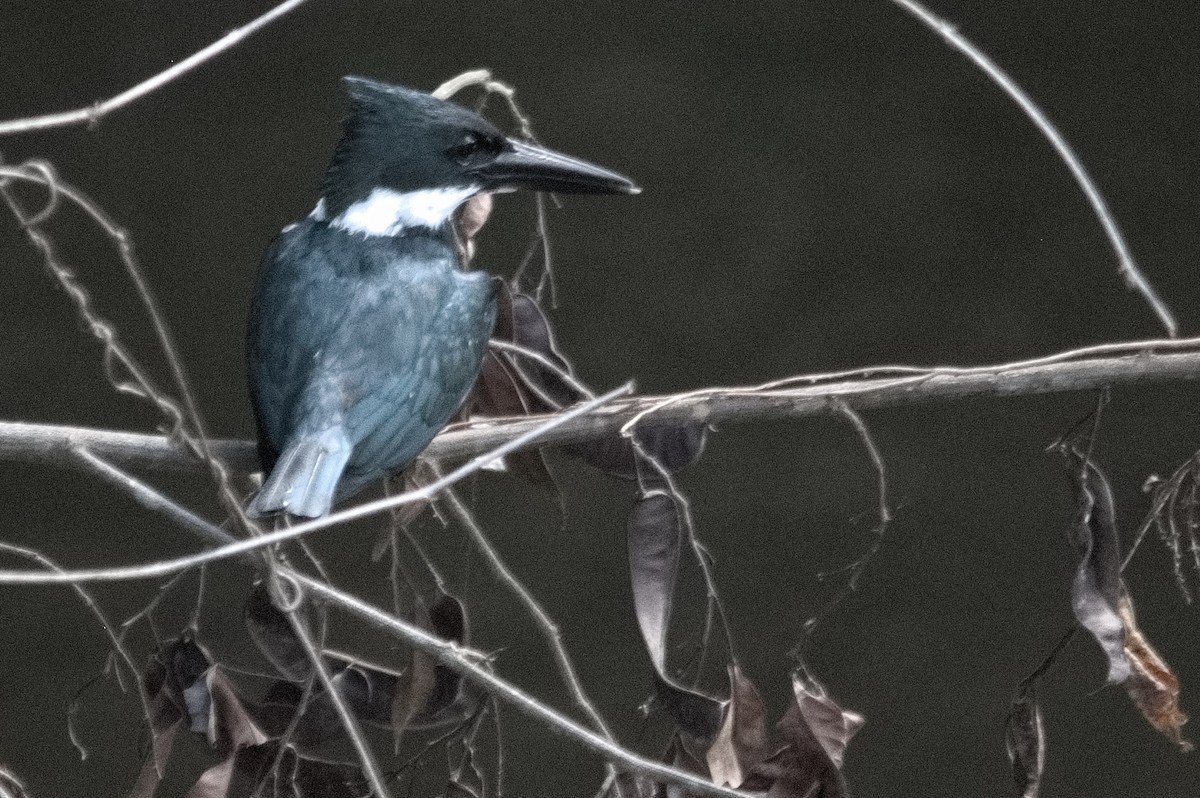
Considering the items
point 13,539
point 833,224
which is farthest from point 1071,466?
point 13,539

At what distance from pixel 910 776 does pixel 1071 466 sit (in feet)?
4.38

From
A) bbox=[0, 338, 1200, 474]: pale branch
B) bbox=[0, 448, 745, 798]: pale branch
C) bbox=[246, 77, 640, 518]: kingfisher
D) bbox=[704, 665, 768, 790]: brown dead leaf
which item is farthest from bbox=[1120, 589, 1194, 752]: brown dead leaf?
bbox=[246, 77, 640, 518]: kingfisher

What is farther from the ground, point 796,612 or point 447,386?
point 447,386

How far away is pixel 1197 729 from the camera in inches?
110

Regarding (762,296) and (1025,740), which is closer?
(1025,740)

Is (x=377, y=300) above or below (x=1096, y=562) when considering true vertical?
above

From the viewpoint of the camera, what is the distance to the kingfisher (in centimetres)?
165

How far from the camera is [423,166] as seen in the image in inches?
75.0

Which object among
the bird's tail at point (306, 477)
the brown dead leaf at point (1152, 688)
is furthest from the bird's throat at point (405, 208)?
the brown dead leaf at point (1152, 688)

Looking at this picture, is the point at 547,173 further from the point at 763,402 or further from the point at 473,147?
the point at 763,402

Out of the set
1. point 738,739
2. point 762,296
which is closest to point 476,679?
point 738,739

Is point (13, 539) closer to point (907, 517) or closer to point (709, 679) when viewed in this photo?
point (709, 679)

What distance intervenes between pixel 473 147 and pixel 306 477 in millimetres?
476

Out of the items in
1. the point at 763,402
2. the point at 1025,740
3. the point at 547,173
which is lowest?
the point at 1025,740
